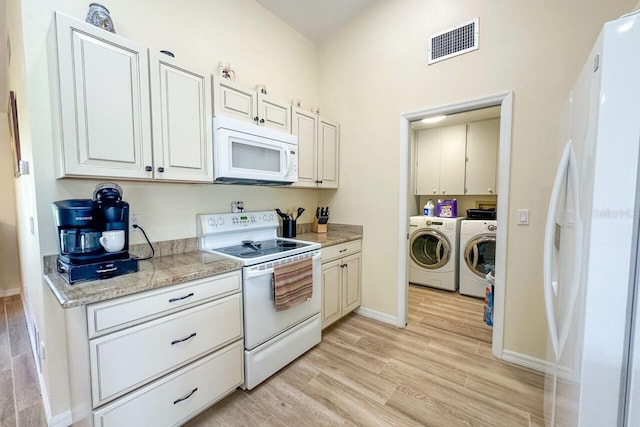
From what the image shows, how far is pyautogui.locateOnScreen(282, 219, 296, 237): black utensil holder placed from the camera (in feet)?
8.58

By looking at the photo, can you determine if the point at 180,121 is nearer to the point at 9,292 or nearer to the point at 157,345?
the point at 157,345

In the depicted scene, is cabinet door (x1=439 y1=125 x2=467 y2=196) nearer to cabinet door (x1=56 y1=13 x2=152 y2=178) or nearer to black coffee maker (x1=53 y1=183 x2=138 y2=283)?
cabinet door (x1=56 y1=13 x2=152 y2=178)

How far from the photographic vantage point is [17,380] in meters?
1.84

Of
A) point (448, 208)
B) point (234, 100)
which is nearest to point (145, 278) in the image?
point (234, 100)

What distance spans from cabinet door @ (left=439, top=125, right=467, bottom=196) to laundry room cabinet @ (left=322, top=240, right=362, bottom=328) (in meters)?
2.05

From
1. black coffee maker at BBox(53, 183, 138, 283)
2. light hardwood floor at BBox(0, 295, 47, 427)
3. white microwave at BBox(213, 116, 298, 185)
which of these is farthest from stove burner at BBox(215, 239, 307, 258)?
light hardwood floor at BBox(0, 295, 47, 427)

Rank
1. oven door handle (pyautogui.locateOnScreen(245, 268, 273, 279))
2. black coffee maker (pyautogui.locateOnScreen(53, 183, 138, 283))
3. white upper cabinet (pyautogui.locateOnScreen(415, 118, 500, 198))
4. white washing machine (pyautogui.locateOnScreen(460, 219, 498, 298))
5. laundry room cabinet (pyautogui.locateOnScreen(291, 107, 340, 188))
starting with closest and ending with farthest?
black coffee maker (pyautogui.locateOnScreen(53, 183, 138, 283)) → oven door handle (pyautogui.locateOnScreen(245, 268, 273, 279)) → laundry room cabinet (pyautogui.locateOnScreen(291, 107, 340, 188)) → white washing machine (pyautogui.locateOnScreen(460, 219, 498, 298)) → white upper cabinet (pyautogui.locateOnScreen(415, 118, 500, 198))

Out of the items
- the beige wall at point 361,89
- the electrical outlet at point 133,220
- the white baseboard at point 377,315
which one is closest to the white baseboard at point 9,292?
the beige wall at point 361,89

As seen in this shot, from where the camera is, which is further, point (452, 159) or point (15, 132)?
point (452, 159)

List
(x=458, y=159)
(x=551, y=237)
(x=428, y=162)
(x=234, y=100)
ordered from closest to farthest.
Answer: (x=551, y=237), (x=234, y=100), (x=458, y=159), (x=428, y=162)

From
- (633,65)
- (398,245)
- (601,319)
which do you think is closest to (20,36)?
(633,65)

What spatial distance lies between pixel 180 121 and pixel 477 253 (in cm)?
357

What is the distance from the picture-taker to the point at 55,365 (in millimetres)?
1458

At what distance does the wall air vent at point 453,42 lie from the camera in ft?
6.83
